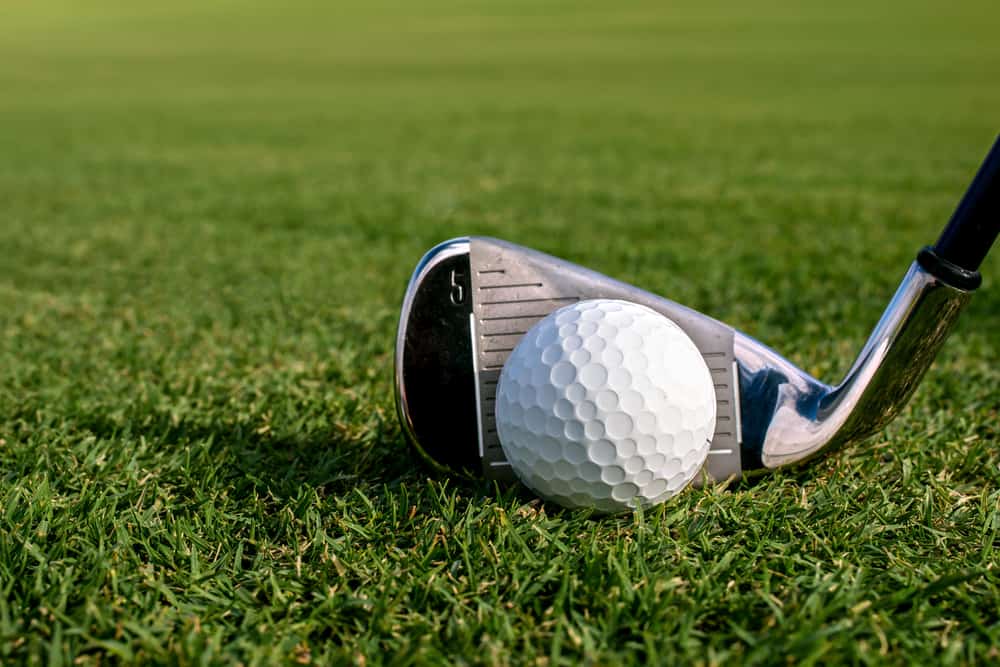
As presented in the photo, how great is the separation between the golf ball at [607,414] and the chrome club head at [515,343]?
0.13 m

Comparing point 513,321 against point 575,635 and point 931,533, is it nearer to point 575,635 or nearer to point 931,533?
point 575,635

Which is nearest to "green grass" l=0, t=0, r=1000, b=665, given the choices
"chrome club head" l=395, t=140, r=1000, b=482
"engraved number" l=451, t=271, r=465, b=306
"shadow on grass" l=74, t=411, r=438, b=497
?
"shadow on grass" l=74, t=411, r=438, b=497

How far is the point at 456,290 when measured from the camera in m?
2.22

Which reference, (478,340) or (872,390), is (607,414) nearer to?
(478,340)

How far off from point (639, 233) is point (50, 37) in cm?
4211

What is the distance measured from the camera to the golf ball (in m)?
2.02

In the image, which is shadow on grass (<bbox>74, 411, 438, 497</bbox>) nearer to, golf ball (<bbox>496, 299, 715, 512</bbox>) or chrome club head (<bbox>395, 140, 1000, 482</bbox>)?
chrome club head (<bbox>395, 140, 1000, 482</bbox>)

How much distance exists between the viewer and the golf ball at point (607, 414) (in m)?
2.02

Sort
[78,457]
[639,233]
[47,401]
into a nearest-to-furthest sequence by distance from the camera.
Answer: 1. [78,457]
2. [47,401]
3. [639,233]

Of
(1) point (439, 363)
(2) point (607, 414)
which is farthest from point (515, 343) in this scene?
(2) point (607, 414)

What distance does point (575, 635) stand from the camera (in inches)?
64.7

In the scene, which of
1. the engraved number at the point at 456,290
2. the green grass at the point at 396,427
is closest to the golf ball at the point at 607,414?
the green grass at the point at 396,427

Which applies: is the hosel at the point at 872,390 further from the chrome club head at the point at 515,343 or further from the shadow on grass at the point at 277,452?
the shadow on grass at the point at 277,452

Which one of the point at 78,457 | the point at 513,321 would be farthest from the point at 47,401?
the point at 513,321
